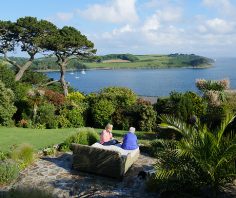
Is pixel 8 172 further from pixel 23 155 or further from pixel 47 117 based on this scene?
pixel 47 117

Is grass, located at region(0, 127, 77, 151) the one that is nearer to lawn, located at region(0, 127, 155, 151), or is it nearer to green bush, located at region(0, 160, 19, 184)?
lawn, located at region(0, 127, 155, 151)

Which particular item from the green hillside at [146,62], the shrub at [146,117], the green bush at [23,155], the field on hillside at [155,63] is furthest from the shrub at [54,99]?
the field on hillside at [155,63]

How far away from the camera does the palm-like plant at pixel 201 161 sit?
7.80m

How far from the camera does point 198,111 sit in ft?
56.1

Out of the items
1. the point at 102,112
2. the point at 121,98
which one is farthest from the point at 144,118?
the point at 121,98

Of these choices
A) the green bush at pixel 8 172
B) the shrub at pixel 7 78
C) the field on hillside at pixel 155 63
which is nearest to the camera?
the green bush at pixel 8 172

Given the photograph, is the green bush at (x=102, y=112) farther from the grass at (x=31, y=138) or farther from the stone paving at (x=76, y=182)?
the stone paving at (x=76, y=182)

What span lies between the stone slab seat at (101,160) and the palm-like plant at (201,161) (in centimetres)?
151

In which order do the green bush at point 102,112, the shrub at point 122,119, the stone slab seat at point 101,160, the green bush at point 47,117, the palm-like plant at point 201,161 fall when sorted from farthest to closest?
the green bush at point 102,112, the shrub at point 122,119, the green bush at point 47,117, the stone slab seat at point 101,160, the palm-like plant at point 201,161

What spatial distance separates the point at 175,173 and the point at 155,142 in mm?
4347

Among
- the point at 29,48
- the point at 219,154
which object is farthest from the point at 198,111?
the point at 29,48

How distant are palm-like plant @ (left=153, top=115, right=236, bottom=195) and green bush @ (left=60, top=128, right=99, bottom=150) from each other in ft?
15.2

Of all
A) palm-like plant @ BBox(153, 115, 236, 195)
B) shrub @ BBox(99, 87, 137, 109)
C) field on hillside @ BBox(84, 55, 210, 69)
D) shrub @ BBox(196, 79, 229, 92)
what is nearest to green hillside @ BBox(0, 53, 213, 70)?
field on hillside @ BBox(84, 55, 210, 69)

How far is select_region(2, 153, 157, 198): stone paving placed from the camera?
8.74m
